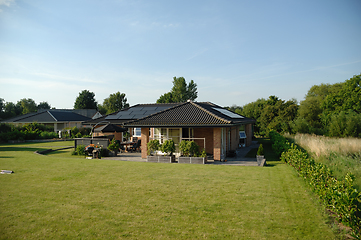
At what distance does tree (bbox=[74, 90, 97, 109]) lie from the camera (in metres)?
89.5

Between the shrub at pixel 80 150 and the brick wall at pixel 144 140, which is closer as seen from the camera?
the brick wall at pixel 144 140

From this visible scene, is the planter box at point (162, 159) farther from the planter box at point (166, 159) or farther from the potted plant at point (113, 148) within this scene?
the potted plant at point (113, 148)

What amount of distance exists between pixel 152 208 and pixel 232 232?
2620 mm

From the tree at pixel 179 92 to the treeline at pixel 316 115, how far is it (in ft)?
93.2

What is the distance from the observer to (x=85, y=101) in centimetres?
9038

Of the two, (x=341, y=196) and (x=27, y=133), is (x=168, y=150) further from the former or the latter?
(x=27, y=133)

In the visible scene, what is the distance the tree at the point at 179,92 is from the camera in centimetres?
7406

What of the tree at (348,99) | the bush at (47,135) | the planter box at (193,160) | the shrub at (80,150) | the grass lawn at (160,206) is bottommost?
the grass lawn at (160,206)

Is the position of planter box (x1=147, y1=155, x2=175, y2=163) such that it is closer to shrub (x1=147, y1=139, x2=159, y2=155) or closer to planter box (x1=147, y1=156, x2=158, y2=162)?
planter box (x1=147, y1=156, x2=158, y2=162)

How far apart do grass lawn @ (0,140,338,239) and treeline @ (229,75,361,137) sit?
23.3 m

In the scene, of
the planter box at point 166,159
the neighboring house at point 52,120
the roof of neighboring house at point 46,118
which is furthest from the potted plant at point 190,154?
the roof of neighboring house at point 46,118

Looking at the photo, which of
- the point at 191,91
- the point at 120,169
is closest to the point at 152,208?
the point at 120,169

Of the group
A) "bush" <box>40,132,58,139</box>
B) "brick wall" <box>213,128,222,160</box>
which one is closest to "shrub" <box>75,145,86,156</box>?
"brick wall" <box>213,128,222,160</box>

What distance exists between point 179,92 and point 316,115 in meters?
39.6
